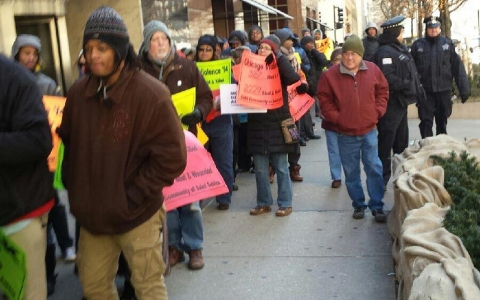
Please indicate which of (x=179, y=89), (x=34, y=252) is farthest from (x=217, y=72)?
(x=34, y=252)

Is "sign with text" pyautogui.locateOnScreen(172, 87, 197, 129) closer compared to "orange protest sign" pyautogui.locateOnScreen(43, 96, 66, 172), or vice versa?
"orange protest sign" pyautogui.locateOnScreen(43, 96, 66, 172)

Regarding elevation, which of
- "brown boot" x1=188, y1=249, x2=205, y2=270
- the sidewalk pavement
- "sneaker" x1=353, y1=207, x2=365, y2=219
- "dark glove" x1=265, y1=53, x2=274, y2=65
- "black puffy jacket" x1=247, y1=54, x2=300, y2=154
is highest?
"dark glove" x1=265, y1=53, x2=274, y2=65

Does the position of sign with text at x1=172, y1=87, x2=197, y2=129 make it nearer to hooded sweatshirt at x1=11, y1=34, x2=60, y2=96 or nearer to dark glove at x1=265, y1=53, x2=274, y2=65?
hooded sweatshirt at x1=11, y1=34, x2=60, y2=96

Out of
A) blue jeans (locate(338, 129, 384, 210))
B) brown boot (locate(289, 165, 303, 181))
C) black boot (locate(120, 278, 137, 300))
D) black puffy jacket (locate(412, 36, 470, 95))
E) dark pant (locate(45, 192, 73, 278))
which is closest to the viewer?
black boot (locate(120, 278, 137, 300))

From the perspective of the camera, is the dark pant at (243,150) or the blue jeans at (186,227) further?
the dark pant at (243,150)

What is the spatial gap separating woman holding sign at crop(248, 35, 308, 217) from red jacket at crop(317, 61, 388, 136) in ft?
1.11

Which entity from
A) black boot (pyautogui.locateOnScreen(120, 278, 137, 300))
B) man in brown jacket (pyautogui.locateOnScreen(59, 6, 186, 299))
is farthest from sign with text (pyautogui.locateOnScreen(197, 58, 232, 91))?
man in brown jacket (pyautogui.locateOnScreen(59, 6, 186, 299))

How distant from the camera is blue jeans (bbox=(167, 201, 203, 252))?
5.49 metres

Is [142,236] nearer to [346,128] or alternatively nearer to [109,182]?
[109,182]

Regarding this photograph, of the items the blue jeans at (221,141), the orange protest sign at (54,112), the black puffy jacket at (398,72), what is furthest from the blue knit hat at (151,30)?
the black puffy jacket at (398,72)

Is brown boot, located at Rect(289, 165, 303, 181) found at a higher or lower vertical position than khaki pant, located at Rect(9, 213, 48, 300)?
lower

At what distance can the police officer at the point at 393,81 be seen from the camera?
26.0 ft

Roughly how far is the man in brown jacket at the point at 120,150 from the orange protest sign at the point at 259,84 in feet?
10.9

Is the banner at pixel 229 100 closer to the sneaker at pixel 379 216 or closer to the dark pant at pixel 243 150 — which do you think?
the sneaker at pixel 379 216
